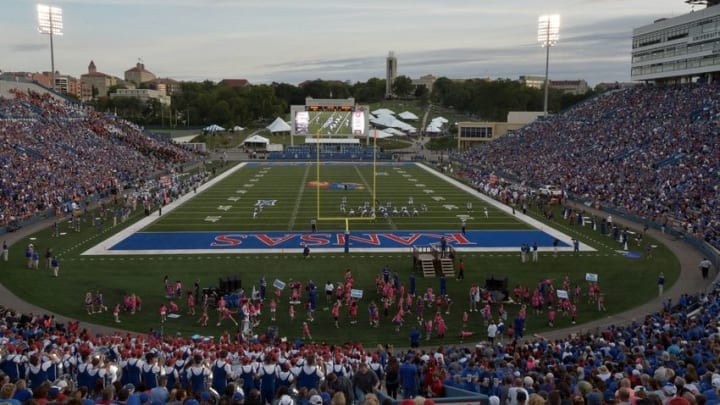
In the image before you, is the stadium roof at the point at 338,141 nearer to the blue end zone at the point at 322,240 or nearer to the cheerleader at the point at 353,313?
the blue end zone at the point at 322,240

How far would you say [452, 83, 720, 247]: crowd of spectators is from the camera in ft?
109

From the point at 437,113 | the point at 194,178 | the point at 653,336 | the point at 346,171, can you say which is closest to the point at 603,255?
the point at 653,336

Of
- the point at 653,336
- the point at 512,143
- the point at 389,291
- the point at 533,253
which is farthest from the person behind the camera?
the point at 512,143

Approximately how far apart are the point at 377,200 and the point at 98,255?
19.1m

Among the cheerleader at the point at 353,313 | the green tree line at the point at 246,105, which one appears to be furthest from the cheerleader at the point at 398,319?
the green tree line at the point at 246,105

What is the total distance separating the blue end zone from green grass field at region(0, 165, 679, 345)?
4.00 ft

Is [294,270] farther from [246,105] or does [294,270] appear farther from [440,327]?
[246,105]

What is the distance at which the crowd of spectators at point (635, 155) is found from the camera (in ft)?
109

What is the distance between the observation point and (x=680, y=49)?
53656 millimetres

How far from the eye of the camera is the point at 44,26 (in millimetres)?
59312

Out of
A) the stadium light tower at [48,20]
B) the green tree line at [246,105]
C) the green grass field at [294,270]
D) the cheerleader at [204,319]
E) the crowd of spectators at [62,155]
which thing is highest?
the stadium light tower at [48,20]

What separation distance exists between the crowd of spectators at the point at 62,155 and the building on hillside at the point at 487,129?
3584cm

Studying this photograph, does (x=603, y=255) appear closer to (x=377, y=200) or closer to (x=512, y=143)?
(x=377, y=200)

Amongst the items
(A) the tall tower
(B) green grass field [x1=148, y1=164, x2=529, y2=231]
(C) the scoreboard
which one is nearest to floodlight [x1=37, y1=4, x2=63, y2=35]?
(B) green grass field [x1=148, y1=164, x2=529, y2=231]
